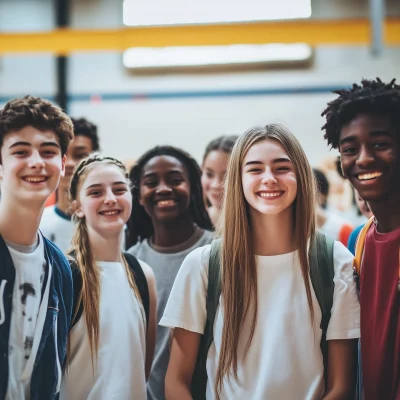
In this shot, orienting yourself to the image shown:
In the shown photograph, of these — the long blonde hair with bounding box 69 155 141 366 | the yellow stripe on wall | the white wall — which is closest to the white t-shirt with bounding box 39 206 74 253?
the long blonde hair with bounding box 69 155 141 366

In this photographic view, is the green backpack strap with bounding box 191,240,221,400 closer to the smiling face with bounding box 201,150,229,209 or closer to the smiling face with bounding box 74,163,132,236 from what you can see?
the smiling face with bounding box 74,163,132,236

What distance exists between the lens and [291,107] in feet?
23.7

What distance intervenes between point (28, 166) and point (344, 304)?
1238mm

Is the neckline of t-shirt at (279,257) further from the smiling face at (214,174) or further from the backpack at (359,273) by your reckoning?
the smiling face at (214,174)

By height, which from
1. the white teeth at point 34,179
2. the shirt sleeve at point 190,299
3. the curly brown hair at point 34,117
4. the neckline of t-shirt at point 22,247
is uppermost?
the curly brown hair at point 34,117

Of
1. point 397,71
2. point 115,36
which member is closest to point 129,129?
point 115,36

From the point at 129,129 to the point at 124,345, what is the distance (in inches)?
209

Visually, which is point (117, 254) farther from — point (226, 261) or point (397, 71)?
point (397, 71)

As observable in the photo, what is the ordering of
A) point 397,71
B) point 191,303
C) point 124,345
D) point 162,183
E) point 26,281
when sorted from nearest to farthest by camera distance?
point 26,281
point 191,303
point 124,345
point 162,183
point 397,71

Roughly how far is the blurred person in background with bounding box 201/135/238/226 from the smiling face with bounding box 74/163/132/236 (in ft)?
2.57

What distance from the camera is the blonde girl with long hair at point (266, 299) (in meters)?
2.05

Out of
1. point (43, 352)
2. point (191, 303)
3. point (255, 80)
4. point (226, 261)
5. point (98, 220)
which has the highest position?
point (255, 80)

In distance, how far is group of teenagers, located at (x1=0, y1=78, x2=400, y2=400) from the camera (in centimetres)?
196

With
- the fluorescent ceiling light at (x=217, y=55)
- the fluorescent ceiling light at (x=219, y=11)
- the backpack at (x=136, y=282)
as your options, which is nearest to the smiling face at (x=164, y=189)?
the backpack at (x=136, y=282)
